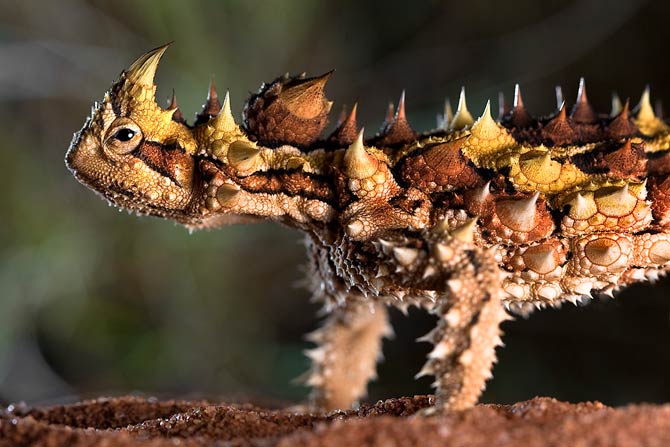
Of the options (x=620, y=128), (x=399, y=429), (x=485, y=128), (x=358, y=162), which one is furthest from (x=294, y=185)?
(x=620, y=128)

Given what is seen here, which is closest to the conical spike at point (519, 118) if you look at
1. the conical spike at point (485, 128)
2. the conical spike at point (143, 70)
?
the conical spike at point (485, 128)

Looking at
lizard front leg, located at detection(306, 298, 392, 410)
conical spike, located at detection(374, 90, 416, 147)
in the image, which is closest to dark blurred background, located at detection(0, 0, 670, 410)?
lizard front leg, located at detection(306, 298, 392, 410)

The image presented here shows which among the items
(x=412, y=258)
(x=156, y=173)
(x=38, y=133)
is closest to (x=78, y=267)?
(x=38, y=133)

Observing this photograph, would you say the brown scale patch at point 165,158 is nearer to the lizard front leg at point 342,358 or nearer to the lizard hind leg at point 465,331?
the lizard hind leg at point 465,331

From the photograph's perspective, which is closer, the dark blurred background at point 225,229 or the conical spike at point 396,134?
the conical spike at point 396,134

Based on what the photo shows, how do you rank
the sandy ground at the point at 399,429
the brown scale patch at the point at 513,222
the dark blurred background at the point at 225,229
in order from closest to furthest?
the sandy ground at the point at 399,429, the brown scale patch at the point at 513,222, the dark blurred background at the point at 225,229
